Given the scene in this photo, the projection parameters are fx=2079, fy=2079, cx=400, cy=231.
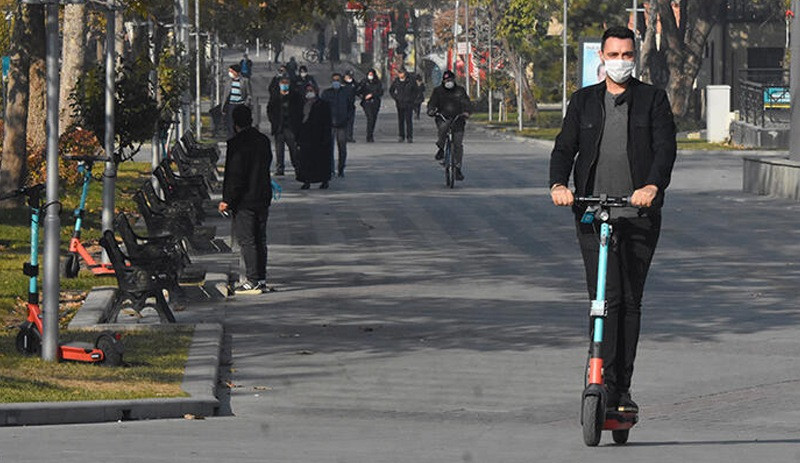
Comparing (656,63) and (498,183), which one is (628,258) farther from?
(656,63)

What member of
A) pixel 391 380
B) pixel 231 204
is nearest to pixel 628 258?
pixel 391 380

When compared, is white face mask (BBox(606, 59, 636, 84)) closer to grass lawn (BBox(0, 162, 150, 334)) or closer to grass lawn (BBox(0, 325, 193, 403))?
grass lawn (BBox(0, 325, 193, 403))

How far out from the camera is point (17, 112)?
26172 mm

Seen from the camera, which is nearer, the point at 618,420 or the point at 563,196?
the point at 563,196

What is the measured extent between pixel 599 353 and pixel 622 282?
0.40m

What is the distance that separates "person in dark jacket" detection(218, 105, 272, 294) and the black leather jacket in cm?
850

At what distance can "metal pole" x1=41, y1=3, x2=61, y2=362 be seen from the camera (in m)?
13.2

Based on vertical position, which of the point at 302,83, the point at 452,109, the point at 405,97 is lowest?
the point at 405,97

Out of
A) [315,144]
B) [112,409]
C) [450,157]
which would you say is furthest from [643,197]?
[450,157]

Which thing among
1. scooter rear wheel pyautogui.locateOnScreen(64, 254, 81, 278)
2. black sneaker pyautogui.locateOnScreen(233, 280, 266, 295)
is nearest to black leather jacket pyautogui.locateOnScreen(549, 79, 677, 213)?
black sneaker pyautogui.locateOnScreen(233, 280, 266, 295)

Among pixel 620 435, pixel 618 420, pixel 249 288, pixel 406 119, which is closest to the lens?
pixel 618 420

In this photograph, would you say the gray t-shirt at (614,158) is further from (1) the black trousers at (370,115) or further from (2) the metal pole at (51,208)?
(1) the black trousers at (370,115)

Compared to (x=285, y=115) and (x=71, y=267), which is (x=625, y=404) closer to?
(x=71, y=267)

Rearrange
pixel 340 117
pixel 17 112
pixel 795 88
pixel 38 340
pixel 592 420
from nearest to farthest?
1. pixel 592 420
2. pixel 38 340
3. pixel 17 112
4. pixel 795 88
5. pixel 340 117
